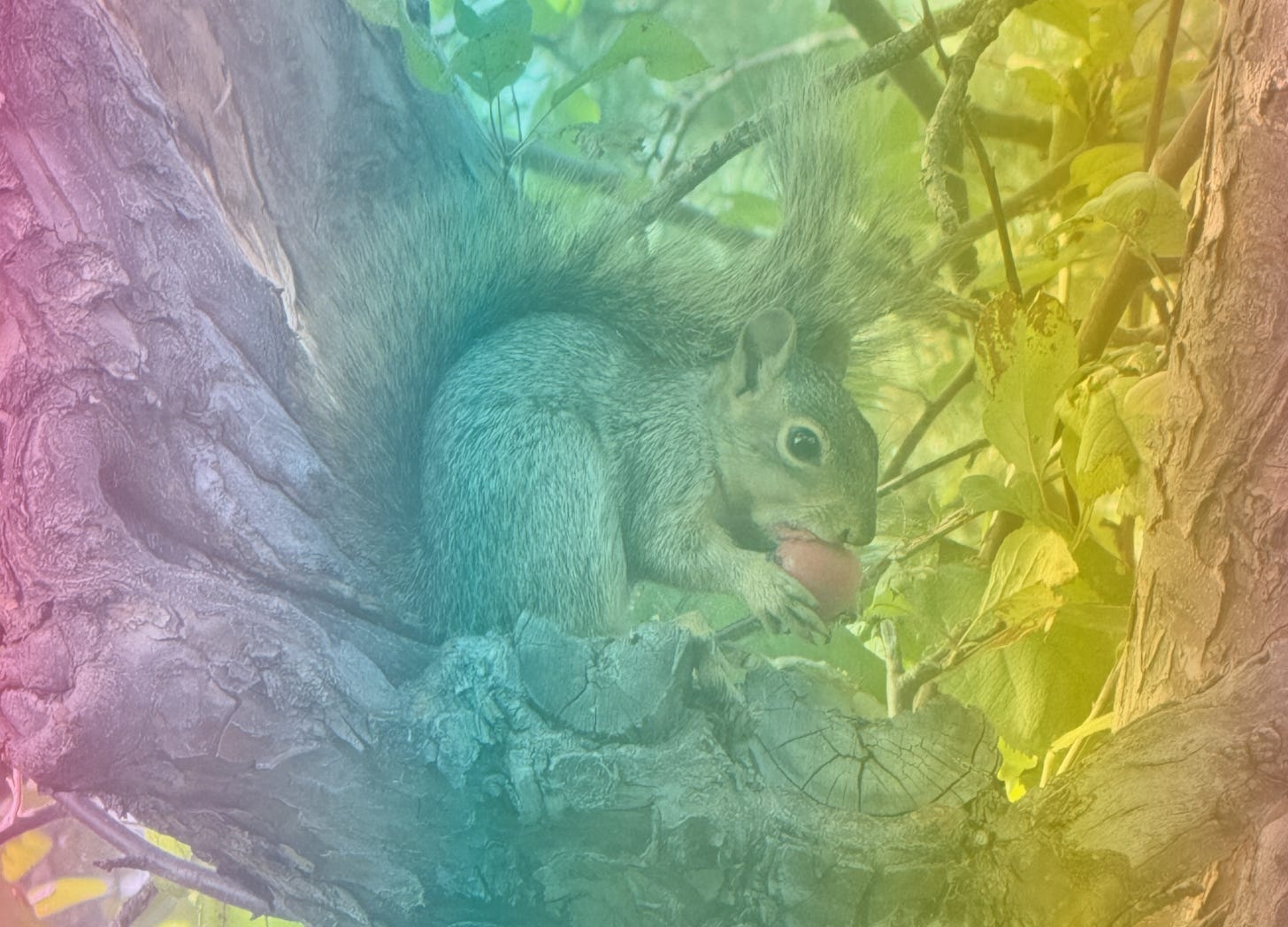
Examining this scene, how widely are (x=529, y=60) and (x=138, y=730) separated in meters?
0.56

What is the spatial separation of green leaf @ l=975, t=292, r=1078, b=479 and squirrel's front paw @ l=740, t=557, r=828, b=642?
20 centimetres

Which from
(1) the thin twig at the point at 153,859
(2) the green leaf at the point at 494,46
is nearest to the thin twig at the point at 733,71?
(2) the green leaf at the point at 494,46

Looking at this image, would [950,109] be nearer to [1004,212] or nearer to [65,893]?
[1004,212]

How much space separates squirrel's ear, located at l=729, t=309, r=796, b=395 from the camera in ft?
2.43

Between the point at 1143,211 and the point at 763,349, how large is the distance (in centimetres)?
30

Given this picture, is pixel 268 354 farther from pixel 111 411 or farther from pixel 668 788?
pixel 668 788

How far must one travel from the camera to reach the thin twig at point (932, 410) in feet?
2.43

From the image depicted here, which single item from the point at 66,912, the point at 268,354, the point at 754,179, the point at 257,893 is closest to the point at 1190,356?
the point at 754,179

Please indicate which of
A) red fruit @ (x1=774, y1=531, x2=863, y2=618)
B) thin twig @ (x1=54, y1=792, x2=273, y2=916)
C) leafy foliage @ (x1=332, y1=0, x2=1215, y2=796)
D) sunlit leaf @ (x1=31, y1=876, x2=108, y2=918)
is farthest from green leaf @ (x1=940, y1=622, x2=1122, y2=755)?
sunlit leaf @ (x1=31, y1=876, x2=108, y2=918)

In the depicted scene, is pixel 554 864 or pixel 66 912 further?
pixel 66 912

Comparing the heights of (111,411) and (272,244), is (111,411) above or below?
below

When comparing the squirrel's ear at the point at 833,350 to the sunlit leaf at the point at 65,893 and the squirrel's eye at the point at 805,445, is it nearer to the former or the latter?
the squirrel's eye at the point at 805,445

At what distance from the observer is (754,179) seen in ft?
2.42

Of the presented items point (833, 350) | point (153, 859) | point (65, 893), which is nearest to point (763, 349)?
point (833, 350)
